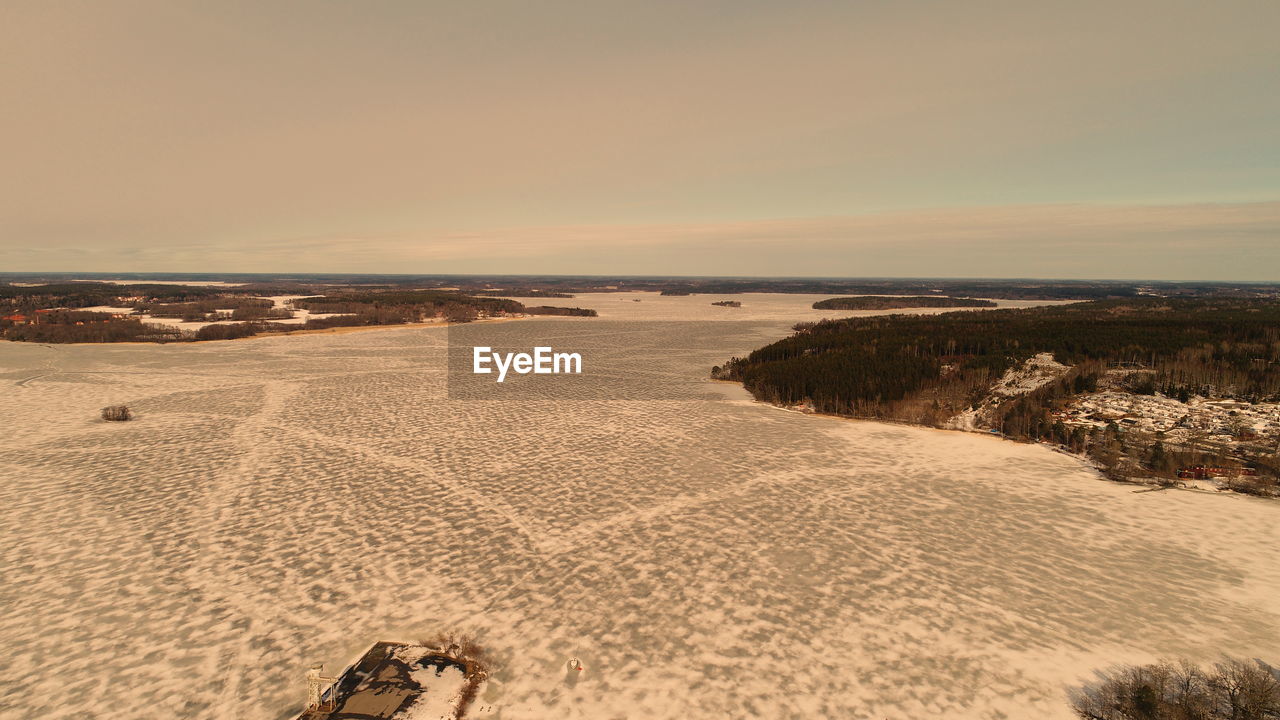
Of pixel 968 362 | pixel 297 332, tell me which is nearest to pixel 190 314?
pixel 297 332

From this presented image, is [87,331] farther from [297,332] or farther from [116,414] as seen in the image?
[116,414]

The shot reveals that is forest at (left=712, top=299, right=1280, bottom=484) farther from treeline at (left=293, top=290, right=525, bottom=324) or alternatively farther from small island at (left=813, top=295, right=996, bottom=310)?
small island at (left=813, top=295, right=996, bottom=310)

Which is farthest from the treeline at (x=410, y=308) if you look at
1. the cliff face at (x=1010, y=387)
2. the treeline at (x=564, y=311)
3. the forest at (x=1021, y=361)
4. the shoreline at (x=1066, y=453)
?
the cliff face at (x=1010, y=387)

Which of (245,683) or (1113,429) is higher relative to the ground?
(1113,429)

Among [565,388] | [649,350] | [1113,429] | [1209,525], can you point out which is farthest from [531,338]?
[1209,525]

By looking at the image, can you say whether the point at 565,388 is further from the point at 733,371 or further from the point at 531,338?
the point at 531,338

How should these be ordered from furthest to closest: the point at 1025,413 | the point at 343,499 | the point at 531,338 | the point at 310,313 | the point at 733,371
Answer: the point at 310,313, the point at 531,338, the point at 733,371, the point at 1025,413, the point at 343,499

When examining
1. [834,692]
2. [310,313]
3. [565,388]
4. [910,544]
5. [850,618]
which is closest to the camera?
[834,692]

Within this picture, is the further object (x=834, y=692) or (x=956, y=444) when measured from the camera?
(x=956, y=444)

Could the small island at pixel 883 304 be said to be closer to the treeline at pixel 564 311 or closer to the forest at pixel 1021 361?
the treeline at pixel 564 311
